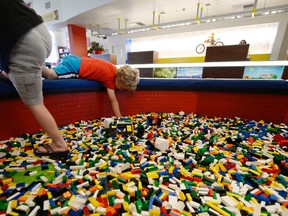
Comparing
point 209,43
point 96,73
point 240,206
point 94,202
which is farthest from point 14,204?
point 209,43

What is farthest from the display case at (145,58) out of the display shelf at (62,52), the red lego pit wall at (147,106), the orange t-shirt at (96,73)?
the display shelf at (62,52)

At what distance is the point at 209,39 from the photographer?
6.68 meters

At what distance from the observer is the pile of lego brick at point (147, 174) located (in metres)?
0.68

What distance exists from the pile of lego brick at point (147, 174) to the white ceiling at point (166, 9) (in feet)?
14.4

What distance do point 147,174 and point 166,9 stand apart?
18.6 ft

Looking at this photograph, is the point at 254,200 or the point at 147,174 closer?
the point at 254,200

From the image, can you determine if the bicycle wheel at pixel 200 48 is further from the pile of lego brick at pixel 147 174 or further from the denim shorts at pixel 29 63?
the denim shorts at pixel 29 63

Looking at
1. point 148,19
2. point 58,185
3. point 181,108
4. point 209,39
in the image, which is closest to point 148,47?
point 148,19

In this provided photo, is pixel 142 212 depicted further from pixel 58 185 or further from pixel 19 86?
pixel 19 86

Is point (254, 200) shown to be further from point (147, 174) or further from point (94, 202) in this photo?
point (94, 202)

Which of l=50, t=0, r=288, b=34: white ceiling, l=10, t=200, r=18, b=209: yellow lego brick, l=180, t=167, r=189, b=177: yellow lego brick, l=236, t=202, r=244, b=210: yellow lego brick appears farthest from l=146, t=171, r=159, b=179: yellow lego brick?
l=50, t=0, r=288, b=34: white ceiling

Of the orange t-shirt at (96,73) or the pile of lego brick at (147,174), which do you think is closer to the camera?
the pile of lego brick at (147,174)

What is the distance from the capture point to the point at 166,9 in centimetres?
516

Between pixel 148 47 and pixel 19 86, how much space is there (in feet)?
27.5
